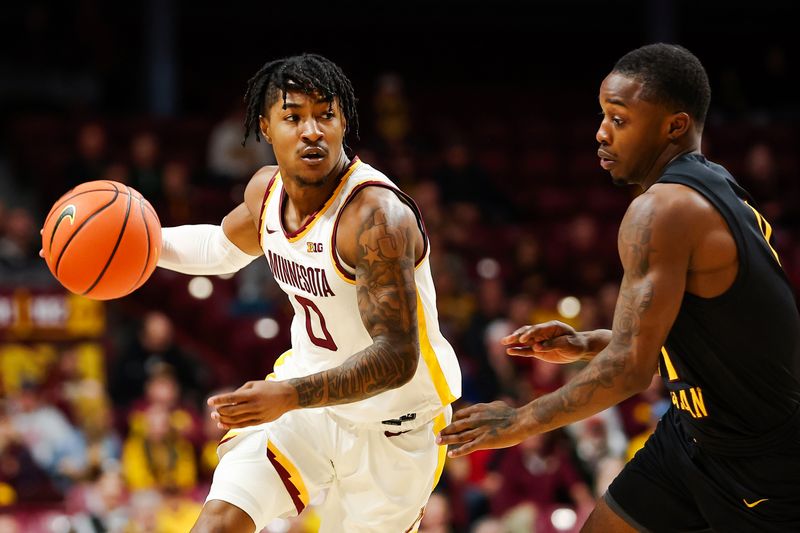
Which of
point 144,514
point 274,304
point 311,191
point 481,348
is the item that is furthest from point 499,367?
point 311,191

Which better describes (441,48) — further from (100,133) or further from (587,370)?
(587,370)

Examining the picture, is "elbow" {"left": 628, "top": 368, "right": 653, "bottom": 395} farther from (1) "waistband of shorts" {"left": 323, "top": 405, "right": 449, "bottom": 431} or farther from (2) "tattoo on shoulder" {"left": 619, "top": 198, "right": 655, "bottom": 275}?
(1) "waistband of shorts" {"left": 323, "top": 405, "right": 449, "bottom": 431}

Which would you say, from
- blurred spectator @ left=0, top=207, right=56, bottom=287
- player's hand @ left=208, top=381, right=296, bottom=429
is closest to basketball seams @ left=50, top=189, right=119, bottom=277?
player's hand @ left=208, top=381, right=296, bottom=429

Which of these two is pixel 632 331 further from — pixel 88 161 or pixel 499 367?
pixel 88 161

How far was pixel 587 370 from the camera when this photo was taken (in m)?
3.21

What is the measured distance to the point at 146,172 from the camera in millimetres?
10016

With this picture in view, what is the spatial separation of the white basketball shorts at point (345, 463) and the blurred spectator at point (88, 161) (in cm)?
625

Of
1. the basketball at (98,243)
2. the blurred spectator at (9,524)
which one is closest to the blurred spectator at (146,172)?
the blurred spectator at (9,524)

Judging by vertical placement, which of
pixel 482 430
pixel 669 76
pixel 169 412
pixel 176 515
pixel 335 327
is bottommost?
pixel 176 515

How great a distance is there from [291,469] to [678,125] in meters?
1.72

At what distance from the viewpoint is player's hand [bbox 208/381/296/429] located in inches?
126

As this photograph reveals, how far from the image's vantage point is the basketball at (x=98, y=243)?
409cm

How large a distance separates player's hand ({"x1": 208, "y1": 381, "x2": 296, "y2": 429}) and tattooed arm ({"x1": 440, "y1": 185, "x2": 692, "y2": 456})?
50 centimetres

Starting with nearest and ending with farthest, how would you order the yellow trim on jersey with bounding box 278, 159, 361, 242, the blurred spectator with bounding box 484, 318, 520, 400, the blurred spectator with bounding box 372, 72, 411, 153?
the yellow trim on jersey with bounding box 278, 159, 361, 242
the blurred spectator with bounding box 484, 318, 520, 400
the blurred spectator with bounding box 372, 72, 411, 153
